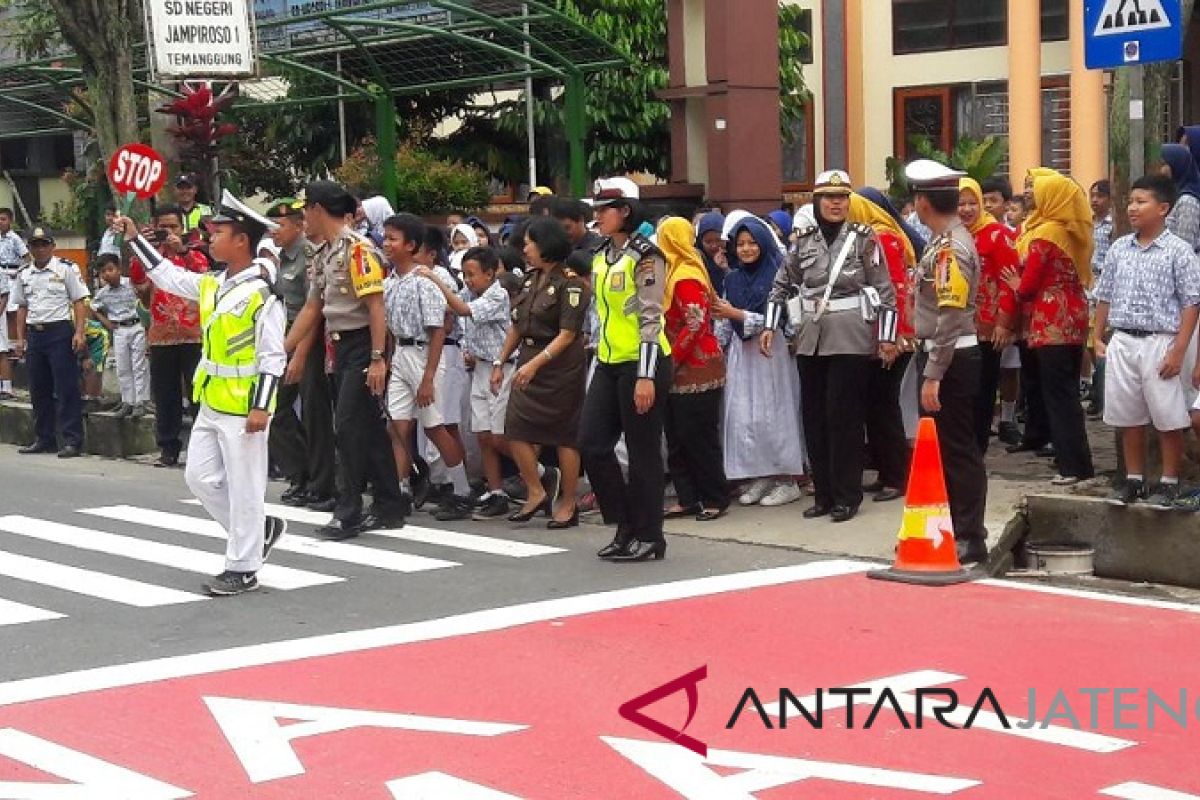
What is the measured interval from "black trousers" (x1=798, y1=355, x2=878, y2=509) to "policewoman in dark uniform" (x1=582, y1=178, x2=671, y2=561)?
1.06 m

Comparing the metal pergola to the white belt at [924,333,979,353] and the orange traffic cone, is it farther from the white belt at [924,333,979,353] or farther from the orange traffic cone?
the orange traffic cone

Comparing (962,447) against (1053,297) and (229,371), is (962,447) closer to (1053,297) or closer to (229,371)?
(1053,297)

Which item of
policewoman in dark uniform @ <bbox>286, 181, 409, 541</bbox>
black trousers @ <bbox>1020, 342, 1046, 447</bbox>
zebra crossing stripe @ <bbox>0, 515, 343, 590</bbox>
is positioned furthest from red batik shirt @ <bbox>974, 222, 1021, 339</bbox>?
zebra crossing stripe @ <bbox>0, 515, 343, 590</bbox>

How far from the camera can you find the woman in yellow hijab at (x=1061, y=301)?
11484 millimetres

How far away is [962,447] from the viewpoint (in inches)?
389

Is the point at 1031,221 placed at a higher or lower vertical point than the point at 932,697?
higher

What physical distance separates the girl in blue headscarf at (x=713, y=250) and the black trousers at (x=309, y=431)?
2.51 meters

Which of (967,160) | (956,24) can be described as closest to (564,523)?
(967,160)

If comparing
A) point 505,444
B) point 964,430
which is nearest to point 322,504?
point 505,444

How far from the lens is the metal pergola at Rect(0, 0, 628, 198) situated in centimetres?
1934

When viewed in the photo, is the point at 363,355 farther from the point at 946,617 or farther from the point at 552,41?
the point at 552,41

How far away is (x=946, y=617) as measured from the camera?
28.7ft

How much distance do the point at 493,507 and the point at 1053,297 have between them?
148 inches

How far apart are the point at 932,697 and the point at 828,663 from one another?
27.9 inches
